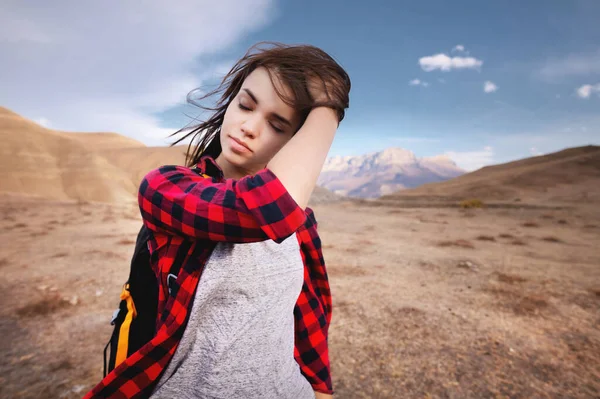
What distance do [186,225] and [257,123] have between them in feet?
1.60

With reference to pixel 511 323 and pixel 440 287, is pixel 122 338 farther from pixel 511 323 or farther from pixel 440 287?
pixel 440 287

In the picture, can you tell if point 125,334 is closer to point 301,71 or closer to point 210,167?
point 210,167

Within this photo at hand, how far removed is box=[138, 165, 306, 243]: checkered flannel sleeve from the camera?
67 centimetres

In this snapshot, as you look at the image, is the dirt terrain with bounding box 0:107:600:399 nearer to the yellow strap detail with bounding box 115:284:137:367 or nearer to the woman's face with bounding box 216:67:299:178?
the yellow strap detail with bounding box 115:284:137:367

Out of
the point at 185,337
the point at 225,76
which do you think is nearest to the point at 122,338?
the point at 185,337

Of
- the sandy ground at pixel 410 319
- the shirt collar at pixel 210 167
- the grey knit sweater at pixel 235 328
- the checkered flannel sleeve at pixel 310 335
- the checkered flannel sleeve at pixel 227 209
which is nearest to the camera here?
the checkered flannel sleeve at pixel 227 209

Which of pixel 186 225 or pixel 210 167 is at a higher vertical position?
pixel 210 167

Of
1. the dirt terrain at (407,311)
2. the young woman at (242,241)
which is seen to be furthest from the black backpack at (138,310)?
the dirt terrain at (407,311)

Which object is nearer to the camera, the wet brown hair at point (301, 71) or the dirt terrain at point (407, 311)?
the wet brown hair at point (301, 71)

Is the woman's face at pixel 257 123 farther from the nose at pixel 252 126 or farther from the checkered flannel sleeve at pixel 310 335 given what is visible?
the checkered flannel sleeve at pixel 310 335

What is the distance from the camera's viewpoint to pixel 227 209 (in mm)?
697

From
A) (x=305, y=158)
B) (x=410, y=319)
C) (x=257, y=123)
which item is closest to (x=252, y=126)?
(x=257, y=123)

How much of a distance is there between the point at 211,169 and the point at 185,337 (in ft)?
1.88

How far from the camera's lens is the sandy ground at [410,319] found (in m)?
2.66
